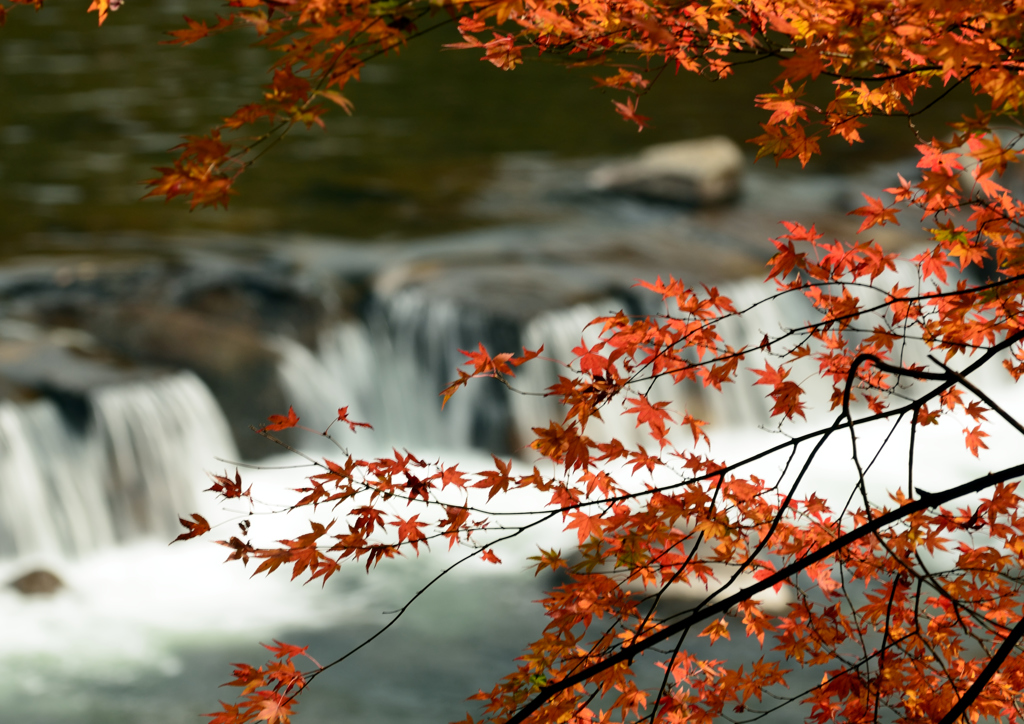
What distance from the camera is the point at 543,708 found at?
2578 millimetres

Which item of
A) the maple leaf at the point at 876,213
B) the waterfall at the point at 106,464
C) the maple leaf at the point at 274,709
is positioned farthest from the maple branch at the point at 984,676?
the waterfall at the point at 106,464

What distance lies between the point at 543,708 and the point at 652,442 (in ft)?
22.9

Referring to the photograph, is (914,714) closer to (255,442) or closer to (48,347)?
(255,442)

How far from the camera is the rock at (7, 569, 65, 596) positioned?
6961 mm

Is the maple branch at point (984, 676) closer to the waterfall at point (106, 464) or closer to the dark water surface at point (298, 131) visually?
the waterfall at point (106, 464)

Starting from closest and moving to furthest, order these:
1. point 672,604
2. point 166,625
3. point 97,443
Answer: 1. point 672,604
2. point 166,625
3. point 97,443

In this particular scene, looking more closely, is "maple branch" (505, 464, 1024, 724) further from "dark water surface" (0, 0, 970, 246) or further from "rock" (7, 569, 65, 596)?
"dark water surface" (0, 0, 970, 246)

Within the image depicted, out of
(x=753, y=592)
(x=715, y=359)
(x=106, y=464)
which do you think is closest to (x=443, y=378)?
(x=106, y=464)

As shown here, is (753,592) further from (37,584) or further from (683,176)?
(683,176)

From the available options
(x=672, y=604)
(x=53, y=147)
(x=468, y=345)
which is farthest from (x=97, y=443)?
(x=53, y=147)

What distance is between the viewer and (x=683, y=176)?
42.0ft

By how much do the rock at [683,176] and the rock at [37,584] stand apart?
845 cm

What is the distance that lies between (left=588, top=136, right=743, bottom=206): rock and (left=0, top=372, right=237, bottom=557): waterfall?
6.67 meters

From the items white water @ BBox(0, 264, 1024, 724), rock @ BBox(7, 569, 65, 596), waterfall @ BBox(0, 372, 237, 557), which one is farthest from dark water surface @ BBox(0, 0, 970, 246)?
rock @ BBox(7, 569, 65, 596)
